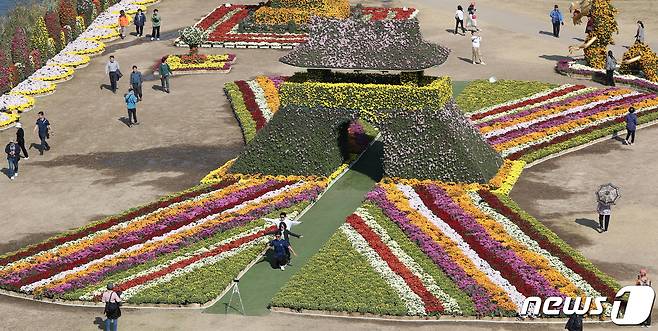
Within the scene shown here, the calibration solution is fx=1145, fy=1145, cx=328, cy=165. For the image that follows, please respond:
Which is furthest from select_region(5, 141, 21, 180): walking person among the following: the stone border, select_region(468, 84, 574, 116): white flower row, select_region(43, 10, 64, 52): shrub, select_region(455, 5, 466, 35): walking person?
select_region(455, 5, 466, 35): walking person

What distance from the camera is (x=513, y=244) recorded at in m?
31.9

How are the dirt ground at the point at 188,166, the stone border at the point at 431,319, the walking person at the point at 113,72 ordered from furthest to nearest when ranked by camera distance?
the walking person at the point at 113,72, the dirt ground at the point at 188,166, the stone border at the point at 431,319

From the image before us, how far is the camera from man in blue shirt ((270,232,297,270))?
3080cm

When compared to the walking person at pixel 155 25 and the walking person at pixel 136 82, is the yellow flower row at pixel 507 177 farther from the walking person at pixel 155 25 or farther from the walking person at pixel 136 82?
the walking person at pixel 155 25

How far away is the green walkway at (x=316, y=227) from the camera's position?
1150 inches

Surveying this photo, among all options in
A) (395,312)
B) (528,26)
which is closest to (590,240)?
(395,312)

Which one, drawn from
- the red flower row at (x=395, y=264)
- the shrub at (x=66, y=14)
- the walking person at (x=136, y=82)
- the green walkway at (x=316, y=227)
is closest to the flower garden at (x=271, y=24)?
the shrub at (x=66, y=14)

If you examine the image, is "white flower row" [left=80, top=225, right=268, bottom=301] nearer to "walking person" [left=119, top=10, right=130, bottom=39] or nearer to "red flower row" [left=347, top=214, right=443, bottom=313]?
"red flower row" [left=347, top=214, right=443, bottom=313]

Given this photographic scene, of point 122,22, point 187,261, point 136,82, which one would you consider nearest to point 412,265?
point 187,261

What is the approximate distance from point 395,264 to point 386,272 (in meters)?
0.61

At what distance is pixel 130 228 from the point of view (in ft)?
111

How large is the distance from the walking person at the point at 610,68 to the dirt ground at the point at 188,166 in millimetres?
2202

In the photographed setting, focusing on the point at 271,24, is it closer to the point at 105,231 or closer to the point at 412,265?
the point at 105,231

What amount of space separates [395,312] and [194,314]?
4968mm
